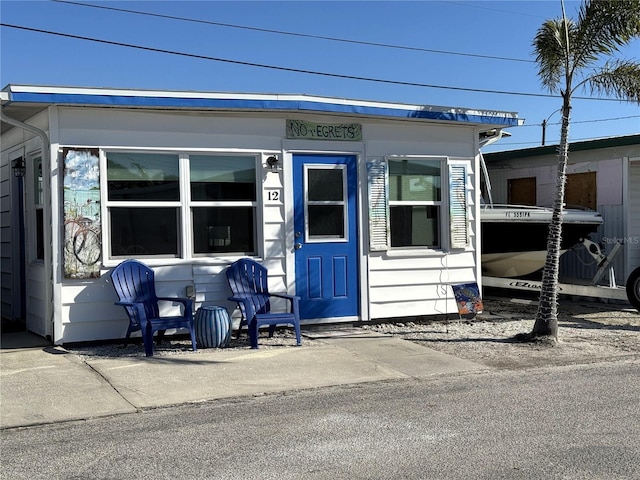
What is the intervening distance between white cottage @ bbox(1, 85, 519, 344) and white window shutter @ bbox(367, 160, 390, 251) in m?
0.02

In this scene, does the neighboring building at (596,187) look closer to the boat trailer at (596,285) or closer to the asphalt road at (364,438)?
the boat trailer at (596,285)

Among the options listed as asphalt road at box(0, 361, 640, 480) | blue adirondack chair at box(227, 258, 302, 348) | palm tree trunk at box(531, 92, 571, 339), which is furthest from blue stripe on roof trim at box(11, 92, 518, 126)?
asphalt road at box(0, 361, 640, 480)

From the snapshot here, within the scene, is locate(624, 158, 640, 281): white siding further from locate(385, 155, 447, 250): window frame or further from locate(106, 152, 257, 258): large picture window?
locate(106, 152, 257, 258): large picture window

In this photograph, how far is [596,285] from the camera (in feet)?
40.6

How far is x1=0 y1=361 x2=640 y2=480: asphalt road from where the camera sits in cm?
473

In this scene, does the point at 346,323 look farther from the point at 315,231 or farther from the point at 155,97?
the point at 155,97

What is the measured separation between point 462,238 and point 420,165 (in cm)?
131

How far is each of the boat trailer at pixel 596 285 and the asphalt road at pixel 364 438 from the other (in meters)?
4.99

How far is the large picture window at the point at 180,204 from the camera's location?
9.19 metres

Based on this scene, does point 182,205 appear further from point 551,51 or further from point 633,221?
point 633,221

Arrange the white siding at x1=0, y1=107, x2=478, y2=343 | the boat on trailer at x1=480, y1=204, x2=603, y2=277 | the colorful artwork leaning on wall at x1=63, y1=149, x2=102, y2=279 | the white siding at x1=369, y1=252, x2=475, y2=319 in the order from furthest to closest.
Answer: the boat on trailer at x1=480, y1=204, x2=603, y2=277
the white siding at x1=369, y1=252, x2=475, y2=319
the white siding at x1=0, y1=107, x2=478, y2=343
the colorful artwork leaning on wall at x1=63, y1=149, x2=102, y2=279

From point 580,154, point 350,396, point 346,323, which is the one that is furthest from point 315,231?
point 580,154

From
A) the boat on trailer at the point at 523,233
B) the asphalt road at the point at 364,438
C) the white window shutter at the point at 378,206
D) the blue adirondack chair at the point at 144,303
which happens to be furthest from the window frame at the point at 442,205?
the asphalt road at the point at 364,438

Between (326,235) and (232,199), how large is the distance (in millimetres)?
1469
